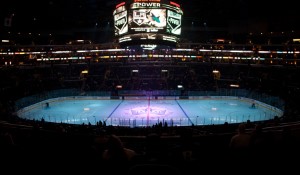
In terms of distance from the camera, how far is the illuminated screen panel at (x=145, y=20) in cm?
2919

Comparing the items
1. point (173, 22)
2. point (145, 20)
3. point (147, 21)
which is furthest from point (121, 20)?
point (173, 22)

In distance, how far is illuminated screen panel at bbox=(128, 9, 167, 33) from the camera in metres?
29.2

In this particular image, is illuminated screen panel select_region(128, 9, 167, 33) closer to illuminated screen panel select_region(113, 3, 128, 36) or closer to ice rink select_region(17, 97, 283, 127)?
illuminated screen panel select_region(113, 3, 128, 36)

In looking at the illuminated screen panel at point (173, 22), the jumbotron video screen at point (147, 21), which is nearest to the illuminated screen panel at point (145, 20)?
the jumbotron video screen at point (147, 21)

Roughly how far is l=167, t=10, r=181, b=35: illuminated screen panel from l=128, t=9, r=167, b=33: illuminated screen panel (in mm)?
1204

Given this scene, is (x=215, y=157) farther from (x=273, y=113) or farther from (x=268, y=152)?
(x=273, y=113)

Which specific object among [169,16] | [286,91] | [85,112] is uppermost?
[169,16]

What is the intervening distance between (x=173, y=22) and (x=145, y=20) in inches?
138

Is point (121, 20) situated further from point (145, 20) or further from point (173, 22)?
point (173, 22)

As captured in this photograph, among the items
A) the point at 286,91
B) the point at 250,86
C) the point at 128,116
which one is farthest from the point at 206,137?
the point at 250,86

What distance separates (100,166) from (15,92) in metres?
39.1

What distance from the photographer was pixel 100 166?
3.53 metres

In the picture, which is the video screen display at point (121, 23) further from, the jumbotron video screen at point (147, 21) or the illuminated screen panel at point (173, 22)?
the illuminated screen panel at point (173, 22)

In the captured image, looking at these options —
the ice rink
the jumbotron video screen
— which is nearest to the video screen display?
the jumbotron video screen
